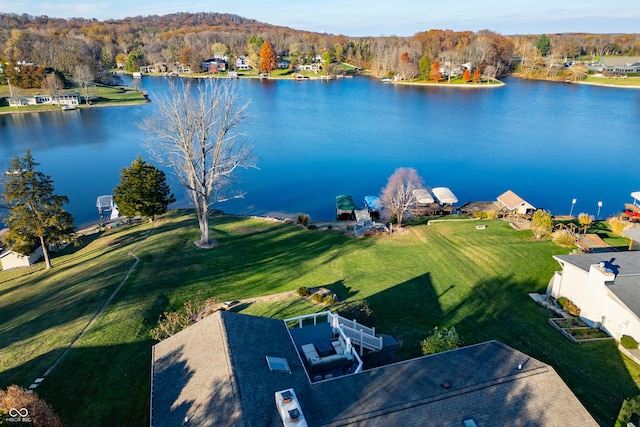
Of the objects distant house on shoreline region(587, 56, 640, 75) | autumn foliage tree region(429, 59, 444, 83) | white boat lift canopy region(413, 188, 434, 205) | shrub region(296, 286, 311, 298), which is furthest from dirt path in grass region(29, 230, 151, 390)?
distant house on shoreline region(587, 56, 640, 75)

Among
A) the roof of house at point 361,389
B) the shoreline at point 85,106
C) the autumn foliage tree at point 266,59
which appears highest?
the autumn foliage tree at point 266,59

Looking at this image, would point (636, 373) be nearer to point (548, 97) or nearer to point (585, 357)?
point (585, 357)

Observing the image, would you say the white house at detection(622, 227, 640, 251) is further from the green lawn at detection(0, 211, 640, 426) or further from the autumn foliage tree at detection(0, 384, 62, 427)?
the autumn foliage tree at detection(0, 384, 62, 427)

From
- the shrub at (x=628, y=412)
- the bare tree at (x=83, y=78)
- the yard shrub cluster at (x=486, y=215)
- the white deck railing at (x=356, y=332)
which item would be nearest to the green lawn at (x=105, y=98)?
the bare tree at (x=83, y=78)

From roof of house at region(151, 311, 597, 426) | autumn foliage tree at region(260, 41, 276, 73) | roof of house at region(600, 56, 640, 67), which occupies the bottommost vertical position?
roof of house at region(151, 311, 597, 426)

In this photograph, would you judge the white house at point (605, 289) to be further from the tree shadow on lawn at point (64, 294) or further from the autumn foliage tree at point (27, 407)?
the tree shadow on lawn at point (64, 294)

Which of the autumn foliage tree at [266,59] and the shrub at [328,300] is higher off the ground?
the autumn foliage tree at [266,59]
